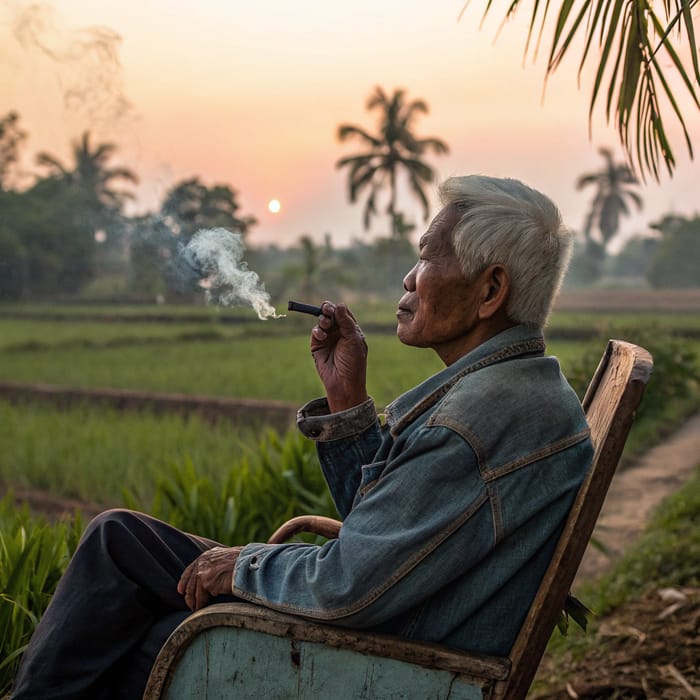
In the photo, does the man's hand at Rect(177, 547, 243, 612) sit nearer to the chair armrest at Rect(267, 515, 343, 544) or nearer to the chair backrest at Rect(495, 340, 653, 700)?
the chair armrest at Rect(267, 515, 343, 544)

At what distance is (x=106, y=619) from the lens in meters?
1.82

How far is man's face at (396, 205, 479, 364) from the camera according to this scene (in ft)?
5.97

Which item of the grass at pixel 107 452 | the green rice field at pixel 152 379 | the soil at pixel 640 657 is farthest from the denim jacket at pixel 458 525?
the grass at pixel 107 452

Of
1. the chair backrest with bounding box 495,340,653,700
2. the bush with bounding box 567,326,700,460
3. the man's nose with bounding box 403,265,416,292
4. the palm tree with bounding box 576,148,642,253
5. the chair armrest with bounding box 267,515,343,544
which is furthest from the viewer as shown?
the palm tree with bounding box 576,148,642,253

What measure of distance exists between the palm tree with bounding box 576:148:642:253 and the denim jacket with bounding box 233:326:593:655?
61.3 metres

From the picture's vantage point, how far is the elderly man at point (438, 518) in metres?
1.57

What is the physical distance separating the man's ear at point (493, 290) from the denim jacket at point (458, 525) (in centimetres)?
9

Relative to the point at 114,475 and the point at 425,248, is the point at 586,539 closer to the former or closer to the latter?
the point at 425,248

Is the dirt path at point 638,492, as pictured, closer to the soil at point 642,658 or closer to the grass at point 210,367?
the soil at point 642,658

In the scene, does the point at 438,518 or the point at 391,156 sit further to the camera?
the point at 391,156

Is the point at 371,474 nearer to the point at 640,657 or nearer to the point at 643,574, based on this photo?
the point at 640,657

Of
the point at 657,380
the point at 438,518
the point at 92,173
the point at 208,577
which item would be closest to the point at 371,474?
the point at 438,518

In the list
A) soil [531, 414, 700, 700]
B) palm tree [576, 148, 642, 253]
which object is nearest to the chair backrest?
soil [531, 414, 700, 700]

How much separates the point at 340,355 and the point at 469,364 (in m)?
0.44
